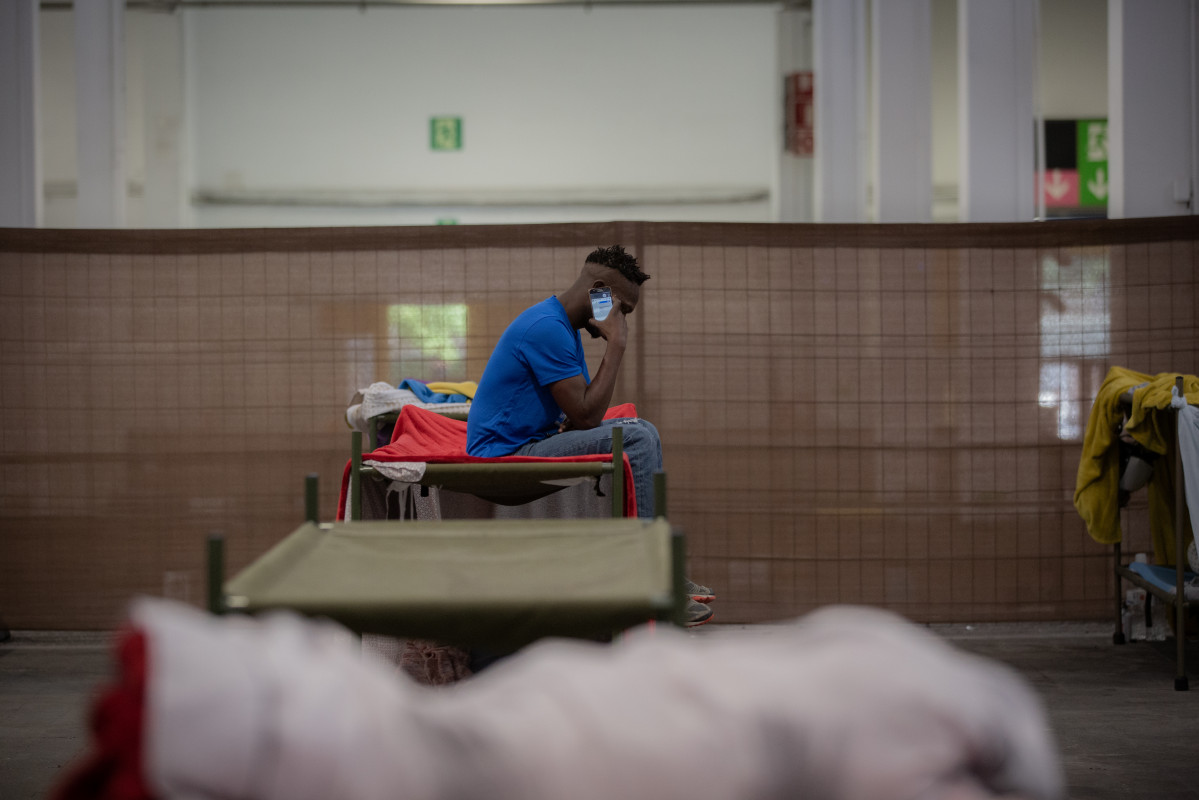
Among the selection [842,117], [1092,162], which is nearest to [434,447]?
[842,117]

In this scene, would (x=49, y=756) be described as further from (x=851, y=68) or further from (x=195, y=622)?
(x=851, y=68)

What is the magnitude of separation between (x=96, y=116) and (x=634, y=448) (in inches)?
157

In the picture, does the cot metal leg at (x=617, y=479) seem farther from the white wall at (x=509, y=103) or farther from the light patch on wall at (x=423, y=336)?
the white wall at (x=509, y=103)

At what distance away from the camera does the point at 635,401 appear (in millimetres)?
4516

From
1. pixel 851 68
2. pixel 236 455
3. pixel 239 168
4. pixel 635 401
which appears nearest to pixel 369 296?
pixel 236 455

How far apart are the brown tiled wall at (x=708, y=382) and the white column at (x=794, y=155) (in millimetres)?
2997

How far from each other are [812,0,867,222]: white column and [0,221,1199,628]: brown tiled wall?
0.97 m

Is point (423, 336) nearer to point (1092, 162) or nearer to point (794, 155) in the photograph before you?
point (794, 155)

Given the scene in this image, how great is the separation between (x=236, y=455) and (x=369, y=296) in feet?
3.03

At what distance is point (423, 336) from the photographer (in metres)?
4.64

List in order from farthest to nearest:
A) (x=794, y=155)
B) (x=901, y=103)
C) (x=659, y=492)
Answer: (x=794, y=155)
(x=901, y=103)
(x=659, y=492)

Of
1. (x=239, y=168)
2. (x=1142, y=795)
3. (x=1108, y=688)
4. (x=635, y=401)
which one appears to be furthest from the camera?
(x=239, y=168)

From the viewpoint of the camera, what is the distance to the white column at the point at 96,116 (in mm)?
5176

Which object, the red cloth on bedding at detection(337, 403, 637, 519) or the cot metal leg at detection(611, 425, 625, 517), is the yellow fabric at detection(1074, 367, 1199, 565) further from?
the cot metal leg at detection(611, 425, 625, 517)
